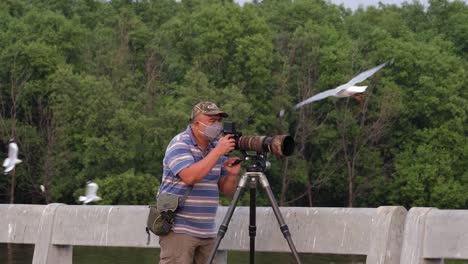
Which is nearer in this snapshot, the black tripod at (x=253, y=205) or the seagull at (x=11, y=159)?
the black tripod at (x=253, y=205)

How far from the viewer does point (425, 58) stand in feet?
222

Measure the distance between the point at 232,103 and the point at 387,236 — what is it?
5378 centimetres

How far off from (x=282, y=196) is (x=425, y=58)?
39.4 ft

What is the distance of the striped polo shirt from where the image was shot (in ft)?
21.2

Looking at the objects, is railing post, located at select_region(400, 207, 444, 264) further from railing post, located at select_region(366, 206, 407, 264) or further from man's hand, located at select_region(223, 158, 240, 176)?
man's hand, located at select_region(223, 158, 240, 176)

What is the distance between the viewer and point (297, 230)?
6.40 meters

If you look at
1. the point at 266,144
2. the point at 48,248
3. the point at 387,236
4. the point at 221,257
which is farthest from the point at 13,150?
the point at 387,236

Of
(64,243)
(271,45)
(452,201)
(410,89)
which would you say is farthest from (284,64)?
(64,243)

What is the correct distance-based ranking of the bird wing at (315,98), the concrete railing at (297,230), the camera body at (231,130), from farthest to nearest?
1. the bird wing at (315,98)
2. the camera body at (231,130)
3. the concrete railing at (297,230)

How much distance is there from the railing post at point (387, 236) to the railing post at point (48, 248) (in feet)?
7.71

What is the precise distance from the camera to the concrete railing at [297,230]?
5793 millimetres

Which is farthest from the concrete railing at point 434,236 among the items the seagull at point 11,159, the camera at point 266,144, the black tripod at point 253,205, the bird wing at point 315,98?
the seagull at point 11,159

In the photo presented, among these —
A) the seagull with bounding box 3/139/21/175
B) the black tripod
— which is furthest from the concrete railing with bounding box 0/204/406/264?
the seagull with bounding box 3/139/21/175

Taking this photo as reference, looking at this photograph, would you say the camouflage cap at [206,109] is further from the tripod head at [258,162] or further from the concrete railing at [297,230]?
the concrete railing at [297,230]
